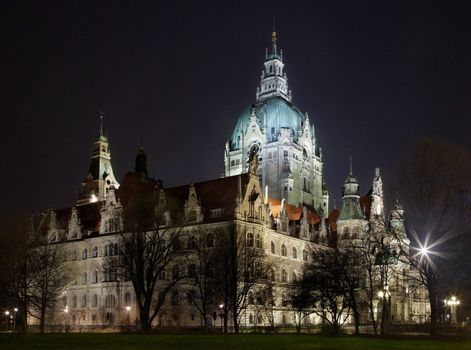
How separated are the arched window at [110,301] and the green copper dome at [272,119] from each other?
59.3 meters

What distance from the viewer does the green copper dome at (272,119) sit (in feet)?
488

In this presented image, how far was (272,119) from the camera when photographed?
5910 inches

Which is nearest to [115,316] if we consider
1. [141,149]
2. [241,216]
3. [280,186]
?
[241,216]

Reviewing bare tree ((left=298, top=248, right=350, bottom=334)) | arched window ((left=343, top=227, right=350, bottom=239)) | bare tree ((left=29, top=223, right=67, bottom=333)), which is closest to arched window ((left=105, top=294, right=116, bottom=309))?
bare tree ((left=29, top=223, right=67, bottom=333))

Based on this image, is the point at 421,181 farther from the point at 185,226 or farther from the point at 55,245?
the point at 55,245

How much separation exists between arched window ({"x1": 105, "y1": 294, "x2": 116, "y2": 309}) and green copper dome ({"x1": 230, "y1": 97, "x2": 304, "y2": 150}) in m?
59.3

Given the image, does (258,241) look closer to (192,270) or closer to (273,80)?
(192,270)

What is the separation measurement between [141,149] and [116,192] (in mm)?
15144

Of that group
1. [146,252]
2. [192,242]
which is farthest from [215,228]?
[146,252]

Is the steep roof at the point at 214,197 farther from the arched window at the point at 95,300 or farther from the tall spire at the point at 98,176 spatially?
the tall spire at the point at 98,176

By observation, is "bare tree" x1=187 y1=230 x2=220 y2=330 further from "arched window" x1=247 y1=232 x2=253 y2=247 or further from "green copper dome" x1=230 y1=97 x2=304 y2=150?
"green copper dome" x1=230 y1=97 x2=304 y2=150

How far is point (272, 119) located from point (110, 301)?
64.9 metres

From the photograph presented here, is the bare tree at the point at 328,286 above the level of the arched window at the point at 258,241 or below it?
below

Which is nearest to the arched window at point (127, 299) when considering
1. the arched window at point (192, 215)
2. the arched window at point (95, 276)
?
the arched window at point (95, 276)
